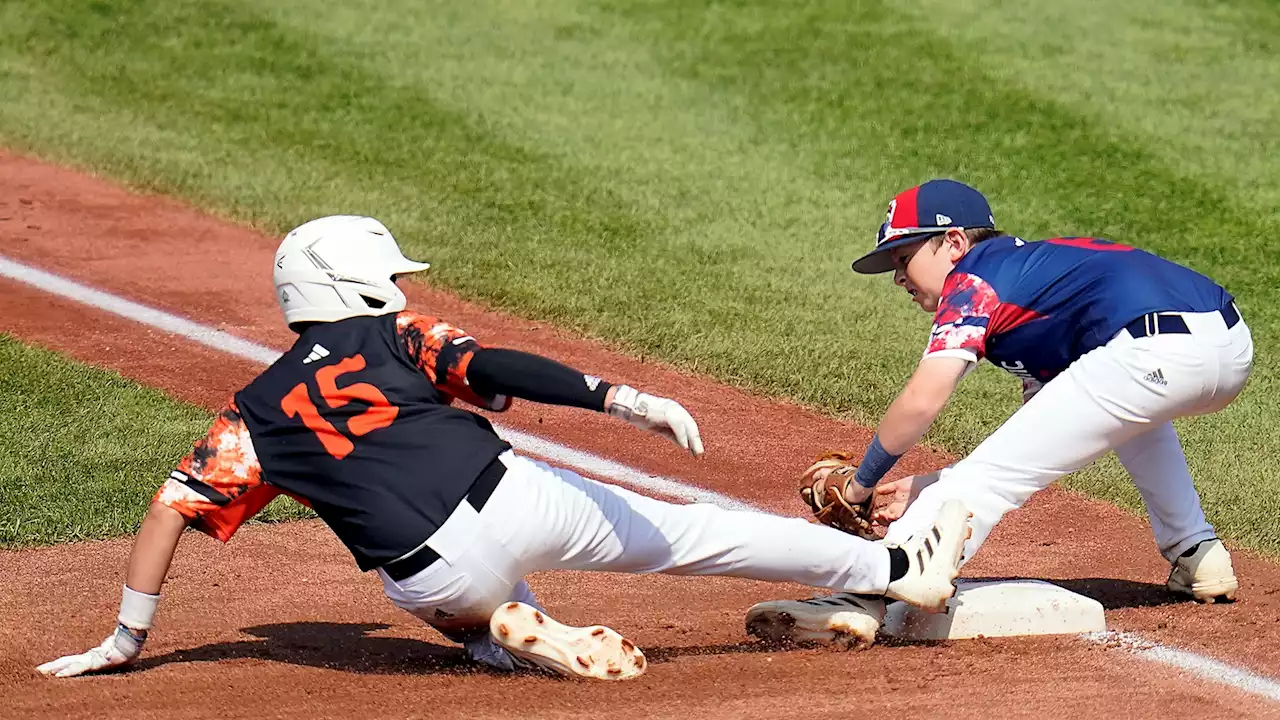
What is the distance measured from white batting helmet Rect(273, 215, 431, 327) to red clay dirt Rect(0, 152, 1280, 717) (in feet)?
3.30

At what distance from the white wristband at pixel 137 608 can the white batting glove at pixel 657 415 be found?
4.47ft

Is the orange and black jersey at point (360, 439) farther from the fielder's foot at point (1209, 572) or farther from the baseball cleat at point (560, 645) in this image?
the fielder's foot at point (1209, 572)

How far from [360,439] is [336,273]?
45 centimetres

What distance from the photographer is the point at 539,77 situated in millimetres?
12180

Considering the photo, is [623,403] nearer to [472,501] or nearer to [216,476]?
[472,501]

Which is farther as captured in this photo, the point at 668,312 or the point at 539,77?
the point at 539,77

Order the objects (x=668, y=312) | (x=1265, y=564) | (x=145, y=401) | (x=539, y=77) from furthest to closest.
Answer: (x=539, y=77) < (x=668, y=312) < (x=145, y=401) < (x=1265, y=564)

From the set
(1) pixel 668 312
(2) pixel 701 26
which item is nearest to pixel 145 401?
(1) pixel 668 312

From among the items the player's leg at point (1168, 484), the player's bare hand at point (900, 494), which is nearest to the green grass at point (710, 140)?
the player's leg at point (1168, 484)

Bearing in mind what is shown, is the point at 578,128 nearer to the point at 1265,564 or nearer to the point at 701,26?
the point at 701,26

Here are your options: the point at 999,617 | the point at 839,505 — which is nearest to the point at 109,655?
the point at 839,505

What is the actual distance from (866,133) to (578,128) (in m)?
2.02

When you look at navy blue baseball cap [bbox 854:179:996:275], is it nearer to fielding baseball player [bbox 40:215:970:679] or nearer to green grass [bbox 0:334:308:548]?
fielding baseball player [bbox 40:215:970:679]

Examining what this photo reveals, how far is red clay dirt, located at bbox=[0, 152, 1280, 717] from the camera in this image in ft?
13.3
